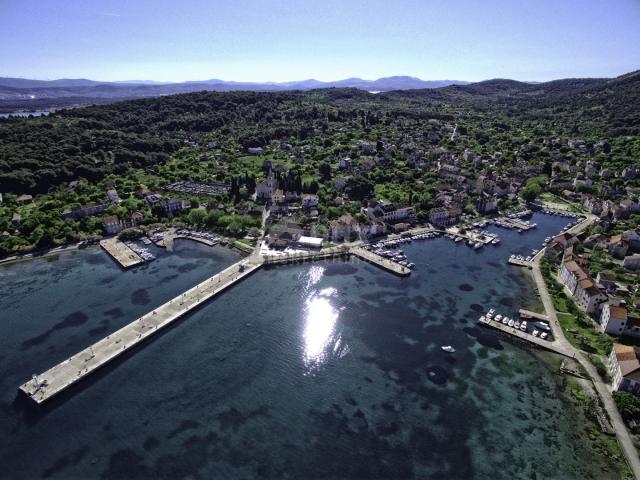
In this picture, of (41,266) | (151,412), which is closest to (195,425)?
(151,412)

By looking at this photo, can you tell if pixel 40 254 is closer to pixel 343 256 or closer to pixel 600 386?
pixel 343 256

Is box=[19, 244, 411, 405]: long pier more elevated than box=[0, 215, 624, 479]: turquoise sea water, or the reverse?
box=[19, 244, 411, 405]: long pier

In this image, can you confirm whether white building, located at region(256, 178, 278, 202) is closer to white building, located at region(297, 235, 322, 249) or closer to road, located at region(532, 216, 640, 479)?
white building, located at region(297, 235, 322, 249)

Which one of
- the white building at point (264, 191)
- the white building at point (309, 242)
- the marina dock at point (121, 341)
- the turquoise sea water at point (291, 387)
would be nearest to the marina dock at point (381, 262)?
the turquoise sea water at point (291, 387)

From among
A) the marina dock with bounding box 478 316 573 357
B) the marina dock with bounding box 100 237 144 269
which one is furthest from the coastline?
the marina dock with bounding box 478 316 573 357

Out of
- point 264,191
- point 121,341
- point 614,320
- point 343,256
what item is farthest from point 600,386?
point 264,191

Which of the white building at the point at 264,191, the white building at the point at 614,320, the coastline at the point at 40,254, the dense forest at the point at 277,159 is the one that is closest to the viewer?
the white building at the point at 614,320

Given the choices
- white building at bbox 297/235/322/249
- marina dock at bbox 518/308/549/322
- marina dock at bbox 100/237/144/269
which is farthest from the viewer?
white building at bbox 297/235/322/249

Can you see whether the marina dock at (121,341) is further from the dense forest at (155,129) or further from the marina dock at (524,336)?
the dense forest at (155,129)
